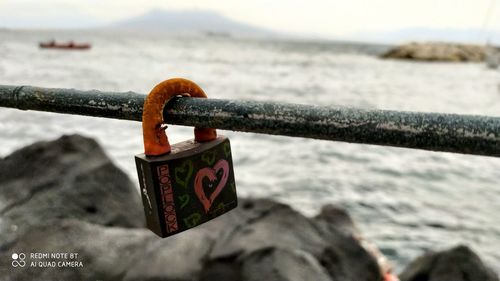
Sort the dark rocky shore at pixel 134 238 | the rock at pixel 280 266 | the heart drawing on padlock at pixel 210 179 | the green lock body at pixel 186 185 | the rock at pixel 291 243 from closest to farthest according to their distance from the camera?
the green lock body at pixel 186 185 < the heart drawing on padlock at pixel 210 179 < the rock at pixel 280 266 < the dark rocky shore at pixel 134 238 < the rock at pixel 291 243

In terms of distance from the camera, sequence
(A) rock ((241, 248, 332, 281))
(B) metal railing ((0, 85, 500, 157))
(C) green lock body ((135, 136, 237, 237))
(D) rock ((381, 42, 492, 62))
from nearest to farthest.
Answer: (B) metal railing ((0, 85, 500, 157)) < (C) green lock body ((135, 136, 237, 237)) < (A) rock ((241, 248, 332, 281)) < (D) rock ((381, 42, 492, 62))

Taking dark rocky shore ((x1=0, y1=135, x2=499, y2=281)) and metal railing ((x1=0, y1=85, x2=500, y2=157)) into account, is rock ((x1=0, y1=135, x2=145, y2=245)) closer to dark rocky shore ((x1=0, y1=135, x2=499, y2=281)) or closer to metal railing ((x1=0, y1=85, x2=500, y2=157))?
dark rocky shore ((x1=0, y1=135, x2=499, y2=281))

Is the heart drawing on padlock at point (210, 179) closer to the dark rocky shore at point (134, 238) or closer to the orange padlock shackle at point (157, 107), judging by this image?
the orange padlock shackle at point (157, 107)

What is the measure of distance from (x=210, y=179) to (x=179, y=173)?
0.16 metres

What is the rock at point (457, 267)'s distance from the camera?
452cm

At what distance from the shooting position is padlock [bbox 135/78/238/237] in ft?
4.38

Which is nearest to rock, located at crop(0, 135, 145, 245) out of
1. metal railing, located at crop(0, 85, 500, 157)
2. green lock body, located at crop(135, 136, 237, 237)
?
green lock body, located at crop(135, 136, 237, 237)

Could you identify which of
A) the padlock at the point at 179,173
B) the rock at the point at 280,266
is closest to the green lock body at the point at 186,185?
the padlock at the point at 179,173

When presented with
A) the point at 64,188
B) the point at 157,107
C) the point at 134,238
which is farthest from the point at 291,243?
the point at 157,107

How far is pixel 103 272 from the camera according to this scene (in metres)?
3.89

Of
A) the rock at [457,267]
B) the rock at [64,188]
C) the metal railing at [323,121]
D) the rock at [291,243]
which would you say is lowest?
the rock at [457,267]

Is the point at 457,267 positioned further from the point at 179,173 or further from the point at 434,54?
the point at 434,54

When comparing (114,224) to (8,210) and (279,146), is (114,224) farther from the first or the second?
(279,146)

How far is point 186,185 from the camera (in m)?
1.50
